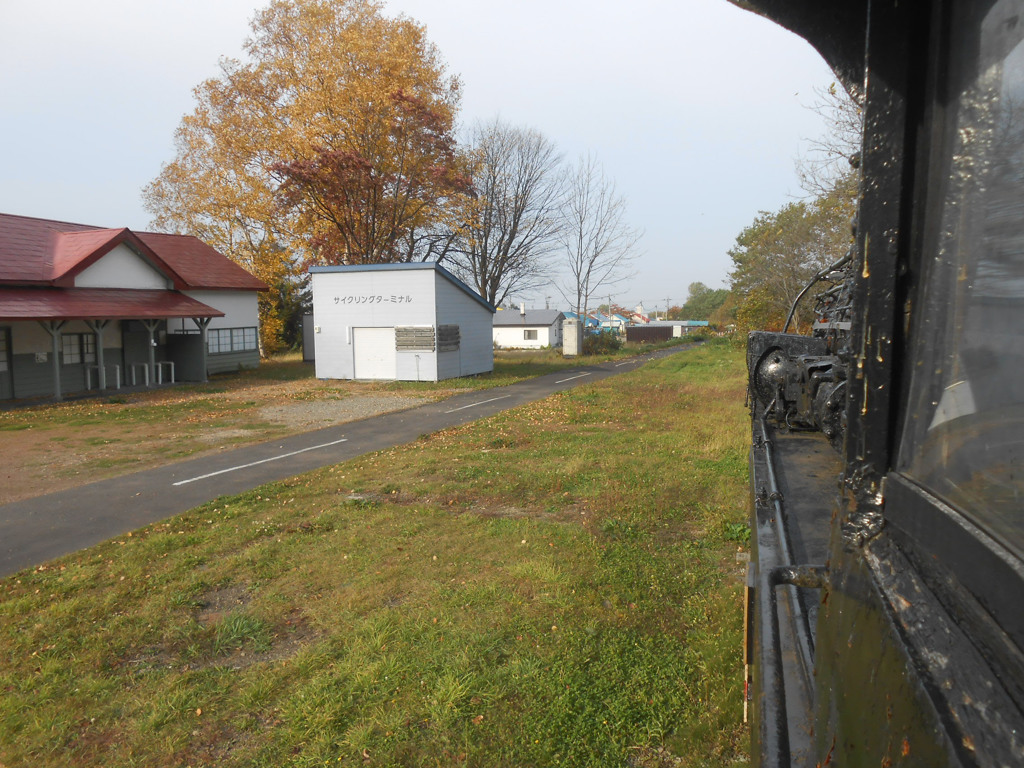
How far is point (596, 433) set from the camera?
12852mm

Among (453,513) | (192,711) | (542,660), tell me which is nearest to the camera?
(192,711)

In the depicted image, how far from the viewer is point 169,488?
9.26m

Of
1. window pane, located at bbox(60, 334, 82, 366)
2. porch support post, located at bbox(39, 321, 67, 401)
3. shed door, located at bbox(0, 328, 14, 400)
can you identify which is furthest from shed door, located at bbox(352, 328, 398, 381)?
shed door, located at bbox(0, 328, 14, 400)

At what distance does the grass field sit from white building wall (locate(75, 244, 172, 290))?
16.5m

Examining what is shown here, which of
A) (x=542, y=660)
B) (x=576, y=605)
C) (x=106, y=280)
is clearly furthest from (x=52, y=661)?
(x=106, y=280)

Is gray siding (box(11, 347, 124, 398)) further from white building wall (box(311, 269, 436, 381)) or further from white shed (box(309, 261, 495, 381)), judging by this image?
white shed (box(309, 261, 495, 381))

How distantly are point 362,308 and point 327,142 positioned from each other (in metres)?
8.48

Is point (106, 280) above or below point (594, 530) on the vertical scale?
above

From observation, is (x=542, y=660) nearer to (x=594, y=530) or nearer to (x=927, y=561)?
(x=594, y=530)

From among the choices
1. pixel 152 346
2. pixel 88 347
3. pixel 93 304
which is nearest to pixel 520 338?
pixel 152 346

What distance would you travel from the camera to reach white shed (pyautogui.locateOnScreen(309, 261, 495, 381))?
23.6 metres

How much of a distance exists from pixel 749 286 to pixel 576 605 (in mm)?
41215

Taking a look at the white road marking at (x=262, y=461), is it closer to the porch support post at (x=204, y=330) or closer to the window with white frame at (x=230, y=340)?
the porch support post at (x=204, y=330)

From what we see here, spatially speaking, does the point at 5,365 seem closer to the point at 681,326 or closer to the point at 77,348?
the point at 77,348
